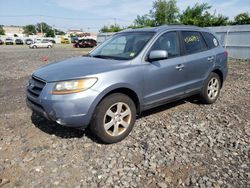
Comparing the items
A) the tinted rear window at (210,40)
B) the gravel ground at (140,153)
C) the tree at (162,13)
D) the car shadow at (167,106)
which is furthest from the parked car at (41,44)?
the tinted rear window at (210,40)

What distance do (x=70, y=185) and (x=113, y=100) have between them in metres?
1.31

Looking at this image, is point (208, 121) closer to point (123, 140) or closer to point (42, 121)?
point (123, 140)

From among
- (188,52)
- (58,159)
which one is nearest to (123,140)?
(58,159)

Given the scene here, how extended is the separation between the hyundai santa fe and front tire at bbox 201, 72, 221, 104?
5cm

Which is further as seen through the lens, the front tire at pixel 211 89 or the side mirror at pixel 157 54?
the front tire at pixel 211 89

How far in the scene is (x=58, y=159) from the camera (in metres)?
3.31

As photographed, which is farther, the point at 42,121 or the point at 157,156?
the point at 42,121


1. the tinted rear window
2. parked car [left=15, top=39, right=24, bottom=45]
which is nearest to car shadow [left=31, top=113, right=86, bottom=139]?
the tinted rear window


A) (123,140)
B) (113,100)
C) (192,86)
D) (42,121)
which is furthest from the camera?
(192,86)

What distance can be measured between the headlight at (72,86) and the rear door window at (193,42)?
227 centimetres

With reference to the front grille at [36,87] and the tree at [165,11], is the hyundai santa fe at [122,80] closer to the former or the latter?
the front grille at [36,87]

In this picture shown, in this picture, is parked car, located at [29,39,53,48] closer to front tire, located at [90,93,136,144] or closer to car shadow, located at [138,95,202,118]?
car shadow, located at [138,95,202,118]

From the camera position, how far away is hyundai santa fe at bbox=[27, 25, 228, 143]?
331cm

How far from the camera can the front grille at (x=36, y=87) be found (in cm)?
354
